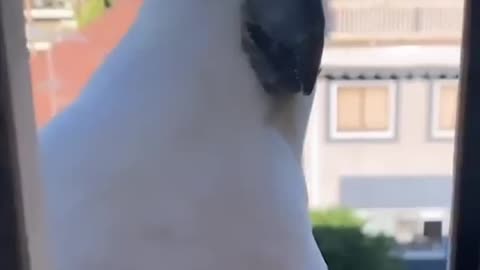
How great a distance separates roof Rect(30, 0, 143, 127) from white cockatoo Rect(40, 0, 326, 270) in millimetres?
76

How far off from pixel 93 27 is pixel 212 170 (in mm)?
293

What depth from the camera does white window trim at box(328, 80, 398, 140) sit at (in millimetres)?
1306

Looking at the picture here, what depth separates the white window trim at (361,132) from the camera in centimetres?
131

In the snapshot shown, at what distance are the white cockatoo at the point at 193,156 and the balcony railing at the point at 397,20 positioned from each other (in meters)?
0.36

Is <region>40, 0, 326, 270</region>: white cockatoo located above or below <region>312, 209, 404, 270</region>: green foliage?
above

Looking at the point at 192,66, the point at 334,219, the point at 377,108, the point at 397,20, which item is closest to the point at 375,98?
the point at 377,108

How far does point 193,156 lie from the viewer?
1.87 feet

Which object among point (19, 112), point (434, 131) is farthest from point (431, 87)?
point (19, 112)

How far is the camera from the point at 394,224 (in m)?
Result: 1.12

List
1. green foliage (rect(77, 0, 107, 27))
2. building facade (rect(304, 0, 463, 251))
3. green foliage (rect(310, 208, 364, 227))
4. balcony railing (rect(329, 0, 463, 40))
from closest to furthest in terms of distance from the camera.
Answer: green foliage (rect(77, 0, 107, 27)) → green foliage (rect(310, 208, 364, 227)) → balcony railing (rect(329, 0, 463, 40)) → building facade (rect(304, 0, 463, 251))

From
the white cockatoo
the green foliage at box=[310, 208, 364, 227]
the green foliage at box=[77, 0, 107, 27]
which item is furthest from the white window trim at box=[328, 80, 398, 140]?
the white cockatoo

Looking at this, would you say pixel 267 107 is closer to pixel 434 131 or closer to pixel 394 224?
pixel 394 224

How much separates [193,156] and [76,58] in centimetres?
30

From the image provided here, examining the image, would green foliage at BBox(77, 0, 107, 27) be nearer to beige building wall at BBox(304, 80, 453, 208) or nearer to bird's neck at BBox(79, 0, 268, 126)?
bird's neck at BBox(79, 0, 268, 126)
